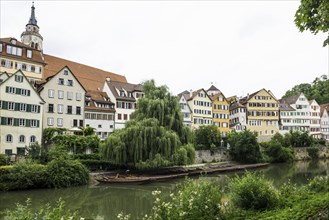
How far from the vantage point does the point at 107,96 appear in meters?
48.1

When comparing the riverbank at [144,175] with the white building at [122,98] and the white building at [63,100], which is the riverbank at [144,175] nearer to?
the white building at [63,100]

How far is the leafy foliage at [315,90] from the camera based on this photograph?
95.3 metres

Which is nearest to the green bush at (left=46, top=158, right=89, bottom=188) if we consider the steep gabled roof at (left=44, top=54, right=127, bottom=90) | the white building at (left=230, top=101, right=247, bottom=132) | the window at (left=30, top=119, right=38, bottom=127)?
the window at (left=30, top=119, right=38, bottom=127)

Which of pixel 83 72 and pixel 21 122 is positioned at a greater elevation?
pixel 83 72

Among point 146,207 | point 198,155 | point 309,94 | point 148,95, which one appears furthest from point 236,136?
point 309,94

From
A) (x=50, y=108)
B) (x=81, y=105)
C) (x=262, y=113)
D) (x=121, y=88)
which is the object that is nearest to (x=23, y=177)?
(x=50, y=108)

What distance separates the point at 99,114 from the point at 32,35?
34109 millimetres

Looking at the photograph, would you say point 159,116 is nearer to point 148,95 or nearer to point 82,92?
point 148,95

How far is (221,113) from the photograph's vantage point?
63125 millimetres

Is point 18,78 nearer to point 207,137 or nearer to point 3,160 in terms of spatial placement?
point 3,160

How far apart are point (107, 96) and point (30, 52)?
12.7 meters

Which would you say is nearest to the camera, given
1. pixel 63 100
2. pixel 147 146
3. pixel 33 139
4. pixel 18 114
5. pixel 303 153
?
pixel 147 146

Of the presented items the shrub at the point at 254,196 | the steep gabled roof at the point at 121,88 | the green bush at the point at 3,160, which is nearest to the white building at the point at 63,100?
the steep gabled roof at the point at 121,88

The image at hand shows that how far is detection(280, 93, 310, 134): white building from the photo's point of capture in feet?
229
